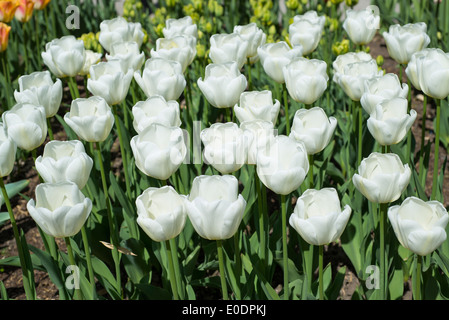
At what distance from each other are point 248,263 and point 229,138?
1.45 feet

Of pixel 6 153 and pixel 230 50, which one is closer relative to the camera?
pixel 6 153

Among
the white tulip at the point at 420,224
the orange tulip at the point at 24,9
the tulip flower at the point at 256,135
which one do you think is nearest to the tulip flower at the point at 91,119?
the tulip flower at the point at 256,135

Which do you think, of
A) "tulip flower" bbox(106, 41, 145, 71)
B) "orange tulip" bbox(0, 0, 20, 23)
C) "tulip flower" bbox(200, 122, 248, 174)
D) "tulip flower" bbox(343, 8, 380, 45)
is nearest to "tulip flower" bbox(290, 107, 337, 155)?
"tulip flower" bbox(200, 122, 248, 174)

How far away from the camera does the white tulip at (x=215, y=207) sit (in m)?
1.53

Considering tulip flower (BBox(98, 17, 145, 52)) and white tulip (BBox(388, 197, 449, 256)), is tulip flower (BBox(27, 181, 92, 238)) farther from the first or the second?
tulip flower (BBox(98, 17, 145, 52))

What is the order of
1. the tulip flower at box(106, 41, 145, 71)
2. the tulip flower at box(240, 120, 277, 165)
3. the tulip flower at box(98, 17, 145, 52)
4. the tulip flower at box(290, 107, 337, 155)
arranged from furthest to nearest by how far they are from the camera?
the tulip flower at box(98, 17, 145, 52)
the tulip flower at box(106, 41, 145, 71)
the tulip flower at box(290, 107, 337, 155)
the tulip flower at box(240, 120, 277, 165)

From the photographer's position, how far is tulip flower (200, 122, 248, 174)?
1773 mm

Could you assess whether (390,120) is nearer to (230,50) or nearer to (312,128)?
(312,128)

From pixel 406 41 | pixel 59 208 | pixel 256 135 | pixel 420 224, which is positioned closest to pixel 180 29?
pixel 406 41

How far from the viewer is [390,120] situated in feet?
6.22

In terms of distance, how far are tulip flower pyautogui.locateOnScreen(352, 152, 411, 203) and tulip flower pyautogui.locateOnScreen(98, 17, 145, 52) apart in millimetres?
1462

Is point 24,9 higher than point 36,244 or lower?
higher

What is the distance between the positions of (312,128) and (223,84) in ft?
1.44

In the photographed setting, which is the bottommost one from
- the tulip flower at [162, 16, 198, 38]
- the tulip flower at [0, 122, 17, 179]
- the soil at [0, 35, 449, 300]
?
the soil at [0, 35, 449, 300]
